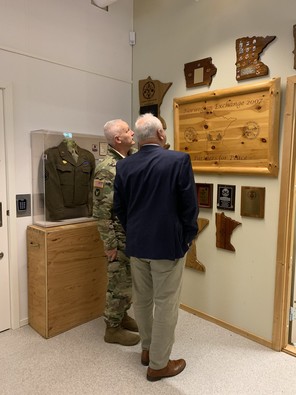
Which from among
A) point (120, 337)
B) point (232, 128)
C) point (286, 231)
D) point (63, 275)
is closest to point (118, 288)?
point (120, 337)

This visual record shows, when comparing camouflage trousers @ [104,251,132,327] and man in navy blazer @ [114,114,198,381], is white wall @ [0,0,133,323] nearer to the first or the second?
camouflage trousers @ [104,251,132,327]

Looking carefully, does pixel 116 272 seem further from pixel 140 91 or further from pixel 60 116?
pixel 140 91

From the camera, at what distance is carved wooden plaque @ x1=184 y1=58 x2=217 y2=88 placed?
2641 mm

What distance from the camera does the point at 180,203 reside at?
1.85 metres

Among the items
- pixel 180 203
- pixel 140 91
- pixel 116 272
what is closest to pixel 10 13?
pixel 140 91

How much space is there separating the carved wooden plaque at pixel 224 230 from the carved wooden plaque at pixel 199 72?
117 centimetres

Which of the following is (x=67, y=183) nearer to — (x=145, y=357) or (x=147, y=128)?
(x=147, y=128)

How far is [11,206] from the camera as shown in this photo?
2.57 metres

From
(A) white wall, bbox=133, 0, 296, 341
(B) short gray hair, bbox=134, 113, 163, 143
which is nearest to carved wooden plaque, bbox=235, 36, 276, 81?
(A) white wall, bbox=133, 0, 296, 341

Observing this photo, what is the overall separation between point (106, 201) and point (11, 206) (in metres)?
0.88

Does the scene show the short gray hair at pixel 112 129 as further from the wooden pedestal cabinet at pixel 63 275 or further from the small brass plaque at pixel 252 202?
the small brass plaque at pixel 252 202

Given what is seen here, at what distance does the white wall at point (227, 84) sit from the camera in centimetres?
228

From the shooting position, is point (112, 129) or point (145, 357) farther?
point (112, 129)

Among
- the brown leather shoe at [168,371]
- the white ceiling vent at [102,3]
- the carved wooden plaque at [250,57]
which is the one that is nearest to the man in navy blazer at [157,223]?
the brown leather shoe at [168,371]
